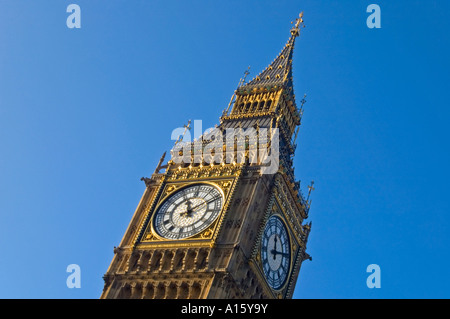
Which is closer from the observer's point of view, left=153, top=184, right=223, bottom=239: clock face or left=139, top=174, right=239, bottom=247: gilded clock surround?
left=139, top=174, right=239, bottom=247: gilded clock surround

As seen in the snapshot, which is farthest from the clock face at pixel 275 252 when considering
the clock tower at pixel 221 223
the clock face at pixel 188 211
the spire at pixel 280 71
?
the spire at pixel 280 71

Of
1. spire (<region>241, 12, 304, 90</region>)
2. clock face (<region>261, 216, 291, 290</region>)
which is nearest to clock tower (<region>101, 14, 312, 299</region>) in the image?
clock face (<region>261, 216, 291, 290</region>)

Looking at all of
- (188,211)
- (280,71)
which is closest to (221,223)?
(188,211)

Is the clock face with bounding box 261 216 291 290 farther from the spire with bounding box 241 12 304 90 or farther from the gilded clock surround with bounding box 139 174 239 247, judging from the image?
the spire with bounding box 241 12 304 90

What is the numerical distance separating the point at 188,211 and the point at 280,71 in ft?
79.3

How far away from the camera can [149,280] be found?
231ft

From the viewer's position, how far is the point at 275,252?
244 ft

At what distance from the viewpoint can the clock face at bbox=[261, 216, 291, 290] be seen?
7300cm

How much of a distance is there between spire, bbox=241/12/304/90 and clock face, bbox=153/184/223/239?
704 inches

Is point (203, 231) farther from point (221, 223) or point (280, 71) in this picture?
point (280, 71)

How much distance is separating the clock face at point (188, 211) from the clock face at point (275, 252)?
485 cm
